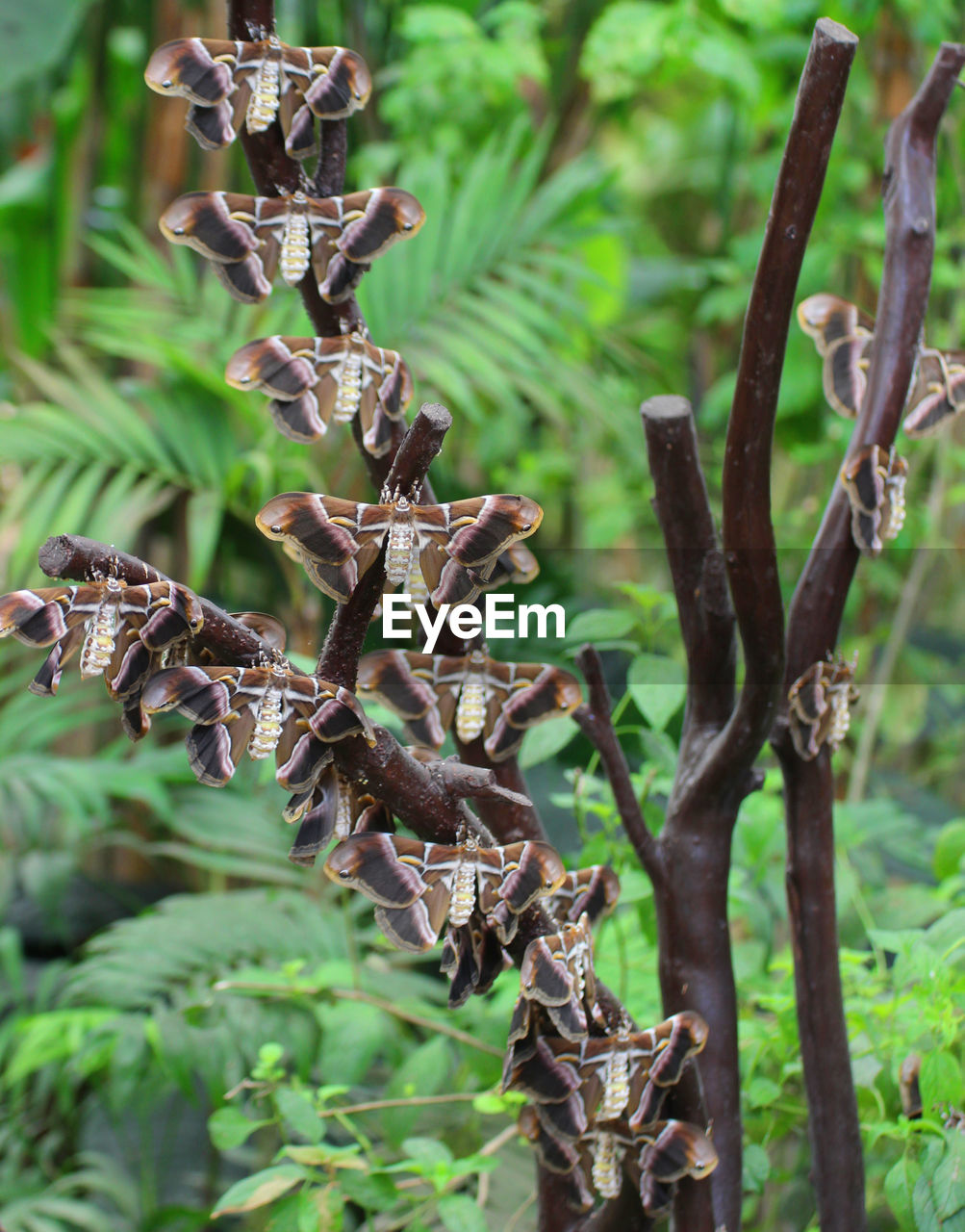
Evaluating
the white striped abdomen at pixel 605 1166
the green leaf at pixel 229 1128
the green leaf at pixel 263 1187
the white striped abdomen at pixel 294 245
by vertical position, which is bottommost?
the green leaf at pixel 263 1187

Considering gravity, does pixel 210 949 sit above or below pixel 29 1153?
above

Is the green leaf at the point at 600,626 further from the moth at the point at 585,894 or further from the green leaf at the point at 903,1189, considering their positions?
the green leaf at the point at 903,1189

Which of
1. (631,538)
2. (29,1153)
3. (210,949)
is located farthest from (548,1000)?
(631,538)

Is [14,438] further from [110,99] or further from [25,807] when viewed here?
[110,99]

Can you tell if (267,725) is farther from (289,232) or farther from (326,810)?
(289,232)

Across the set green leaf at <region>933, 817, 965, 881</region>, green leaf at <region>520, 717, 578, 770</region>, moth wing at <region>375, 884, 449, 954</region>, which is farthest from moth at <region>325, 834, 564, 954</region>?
green leaf at <region>933, 817, 965, 881</region>

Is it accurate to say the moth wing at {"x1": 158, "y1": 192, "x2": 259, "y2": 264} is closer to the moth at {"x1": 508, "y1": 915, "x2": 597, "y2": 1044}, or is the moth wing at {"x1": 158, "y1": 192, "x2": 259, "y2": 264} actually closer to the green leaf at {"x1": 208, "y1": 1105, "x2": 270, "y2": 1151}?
the moth at {"x1": 508, "y1": 915, "x2": 597, "y2": 1044}

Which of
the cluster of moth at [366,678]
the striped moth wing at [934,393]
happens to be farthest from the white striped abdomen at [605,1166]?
the striped moth wing at [934,393]

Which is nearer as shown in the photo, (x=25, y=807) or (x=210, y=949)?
(x=210, y=949)
